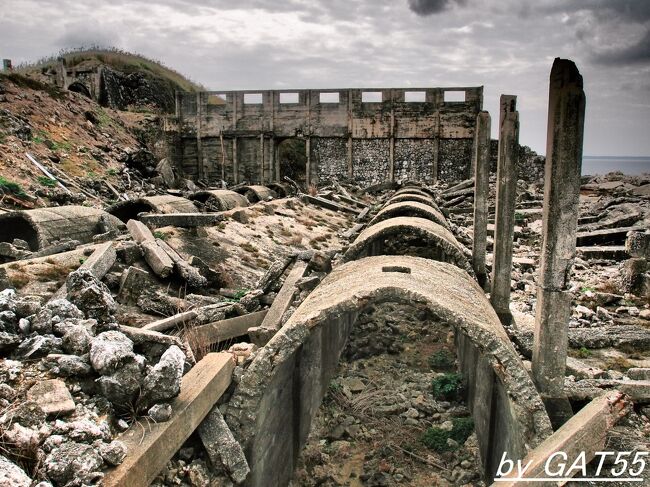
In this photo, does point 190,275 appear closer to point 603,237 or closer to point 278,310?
point 278,310

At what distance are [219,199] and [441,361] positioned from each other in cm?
937

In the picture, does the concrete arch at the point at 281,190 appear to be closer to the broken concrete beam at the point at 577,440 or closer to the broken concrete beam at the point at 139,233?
the broken concrete beam at the point at 139,233

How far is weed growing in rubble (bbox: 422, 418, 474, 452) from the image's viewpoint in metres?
5.64

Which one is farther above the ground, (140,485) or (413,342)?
(140,485)

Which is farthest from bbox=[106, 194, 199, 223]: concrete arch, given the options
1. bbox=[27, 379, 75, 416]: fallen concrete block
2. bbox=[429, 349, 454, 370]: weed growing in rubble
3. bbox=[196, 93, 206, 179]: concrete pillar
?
bbox=[196, 93, 206, 179]: concrete pillar

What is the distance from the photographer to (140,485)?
295 centimetres

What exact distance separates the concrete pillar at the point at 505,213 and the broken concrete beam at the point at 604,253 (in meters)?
7.38

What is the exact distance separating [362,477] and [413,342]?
3620mm

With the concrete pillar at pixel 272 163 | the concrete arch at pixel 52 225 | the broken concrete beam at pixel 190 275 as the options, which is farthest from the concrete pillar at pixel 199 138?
the broken concrete beam at pixel 190 275

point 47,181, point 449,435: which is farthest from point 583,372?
point 47,181

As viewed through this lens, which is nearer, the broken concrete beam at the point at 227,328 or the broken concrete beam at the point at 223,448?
the broken concrete beam at the point at 223,448

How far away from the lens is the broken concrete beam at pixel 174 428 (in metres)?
2.89

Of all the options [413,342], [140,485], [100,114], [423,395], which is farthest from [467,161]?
[140,485]

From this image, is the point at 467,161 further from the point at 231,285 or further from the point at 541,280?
the point at 541,280
